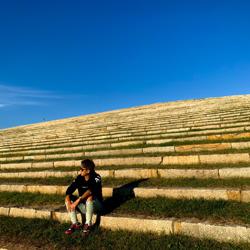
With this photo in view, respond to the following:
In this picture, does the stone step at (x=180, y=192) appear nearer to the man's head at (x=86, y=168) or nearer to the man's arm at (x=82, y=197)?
the man's head at (x=86, y=168)

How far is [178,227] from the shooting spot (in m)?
4.14

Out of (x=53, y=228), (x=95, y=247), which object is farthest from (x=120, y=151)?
(x=95, y=247)

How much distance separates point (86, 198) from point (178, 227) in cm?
168

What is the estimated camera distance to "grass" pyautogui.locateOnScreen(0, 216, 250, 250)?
377 cm

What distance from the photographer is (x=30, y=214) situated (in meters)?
5.62

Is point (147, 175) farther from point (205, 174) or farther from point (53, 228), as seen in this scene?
point (53, 228)

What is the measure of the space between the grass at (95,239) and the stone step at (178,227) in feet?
0.31

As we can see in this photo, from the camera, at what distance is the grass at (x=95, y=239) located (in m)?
3.77

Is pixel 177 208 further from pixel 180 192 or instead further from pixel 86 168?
pixel 86 168

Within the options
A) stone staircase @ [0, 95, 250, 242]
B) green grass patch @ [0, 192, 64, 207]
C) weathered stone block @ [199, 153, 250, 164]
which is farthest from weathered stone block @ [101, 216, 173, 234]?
weathered stone block @ [199, 153, 250, 164]

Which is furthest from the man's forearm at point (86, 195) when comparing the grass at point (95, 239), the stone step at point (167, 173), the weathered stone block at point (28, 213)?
the stone step at point (167, 173)

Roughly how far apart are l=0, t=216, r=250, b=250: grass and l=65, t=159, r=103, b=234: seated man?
232 millimetres

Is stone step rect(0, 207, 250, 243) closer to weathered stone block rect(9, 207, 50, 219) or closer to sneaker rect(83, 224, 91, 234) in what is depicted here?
weathered stone block rect(9, 207, 50, 219)

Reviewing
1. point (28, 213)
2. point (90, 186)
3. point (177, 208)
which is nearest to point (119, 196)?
point (90, 186)
